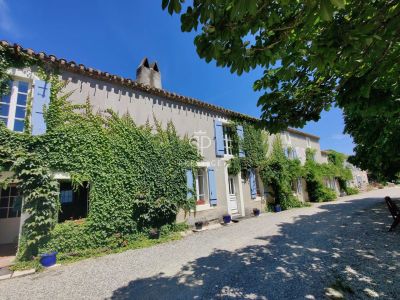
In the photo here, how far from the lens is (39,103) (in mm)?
6570

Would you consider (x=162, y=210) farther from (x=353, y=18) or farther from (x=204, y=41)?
(x=353, y=18)

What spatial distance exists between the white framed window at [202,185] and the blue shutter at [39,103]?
654 cm

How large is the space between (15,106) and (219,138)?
27.6 ft

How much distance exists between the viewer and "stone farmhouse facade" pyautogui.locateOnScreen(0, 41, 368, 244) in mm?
6570

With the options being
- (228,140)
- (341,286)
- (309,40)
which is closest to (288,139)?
(228,140)

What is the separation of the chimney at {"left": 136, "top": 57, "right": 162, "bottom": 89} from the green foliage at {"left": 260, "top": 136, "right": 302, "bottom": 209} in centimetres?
806

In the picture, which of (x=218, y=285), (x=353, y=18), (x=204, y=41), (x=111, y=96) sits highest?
(x=111, y=96)

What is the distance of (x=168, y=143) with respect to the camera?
928 centimetres

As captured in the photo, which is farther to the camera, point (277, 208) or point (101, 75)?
point (277, 208)

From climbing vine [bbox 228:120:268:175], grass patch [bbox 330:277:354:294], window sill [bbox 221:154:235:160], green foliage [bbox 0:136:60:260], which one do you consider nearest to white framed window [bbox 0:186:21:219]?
green foliage [bbox 0:136:60:260]

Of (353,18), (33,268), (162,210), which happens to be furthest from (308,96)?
(33,268)

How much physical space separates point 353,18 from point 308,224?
28.2 ft

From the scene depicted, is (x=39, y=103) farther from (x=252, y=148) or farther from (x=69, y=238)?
(x=252, y=148)

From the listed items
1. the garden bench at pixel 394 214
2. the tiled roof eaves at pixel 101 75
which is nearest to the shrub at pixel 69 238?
the tiled roof eaves at pixel 101 75
